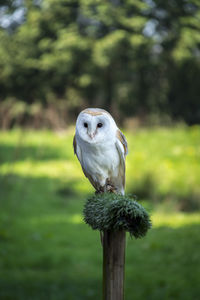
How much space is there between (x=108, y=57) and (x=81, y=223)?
16.5 ft

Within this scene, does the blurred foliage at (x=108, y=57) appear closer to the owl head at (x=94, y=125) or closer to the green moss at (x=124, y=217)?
the owl head at (x=94, y=125)

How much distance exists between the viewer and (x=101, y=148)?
1.46 m

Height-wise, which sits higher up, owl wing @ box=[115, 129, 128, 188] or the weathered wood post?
owl wing @ box=[115, 129, 128, 188]

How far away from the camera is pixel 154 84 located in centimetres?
918

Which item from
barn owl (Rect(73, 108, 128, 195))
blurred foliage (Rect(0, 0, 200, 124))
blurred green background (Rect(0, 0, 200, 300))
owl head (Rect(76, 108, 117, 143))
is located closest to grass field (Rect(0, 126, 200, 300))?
blurred green background (Rect(0, 0, 200, 300))

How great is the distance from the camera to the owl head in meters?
1.34

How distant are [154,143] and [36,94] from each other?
9.93ft

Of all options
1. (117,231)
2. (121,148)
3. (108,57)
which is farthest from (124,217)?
(108,57)

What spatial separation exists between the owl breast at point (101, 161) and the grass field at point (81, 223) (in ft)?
5.82

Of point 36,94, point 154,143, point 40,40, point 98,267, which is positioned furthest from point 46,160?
point 98,267

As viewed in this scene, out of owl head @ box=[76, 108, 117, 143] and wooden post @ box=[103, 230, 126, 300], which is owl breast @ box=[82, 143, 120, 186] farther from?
Answer: wooden post @ box=[103, 230, 126, 300]

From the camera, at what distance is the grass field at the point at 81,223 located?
3.26 m

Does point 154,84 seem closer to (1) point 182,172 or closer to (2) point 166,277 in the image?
(1) point 182,172

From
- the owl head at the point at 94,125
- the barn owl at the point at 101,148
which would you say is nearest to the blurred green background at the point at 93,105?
the barn owl at the point at 101,148
